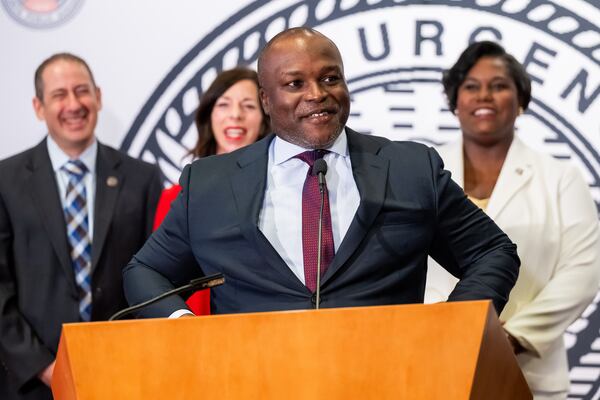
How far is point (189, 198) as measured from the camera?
2773mm

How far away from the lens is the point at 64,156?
166 inches

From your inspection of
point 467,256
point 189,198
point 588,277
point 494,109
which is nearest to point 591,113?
point 494,109

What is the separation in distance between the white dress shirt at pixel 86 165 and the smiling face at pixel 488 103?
140 centimetres

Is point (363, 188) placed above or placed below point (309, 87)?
below

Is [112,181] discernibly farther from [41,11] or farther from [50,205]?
[41,11]

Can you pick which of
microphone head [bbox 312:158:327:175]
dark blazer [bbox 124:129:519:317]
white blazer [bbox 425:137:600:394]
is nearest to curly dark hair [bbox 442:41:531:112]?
white blazer [bbox 425:137:600:394]

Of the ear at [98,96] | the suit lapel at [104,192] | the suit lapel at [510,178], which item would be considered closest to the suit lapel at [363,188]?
the suit lapel at [510,178]

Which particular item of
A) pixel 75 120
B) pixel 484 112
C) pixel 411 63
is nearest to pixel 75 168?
pixel 75 120

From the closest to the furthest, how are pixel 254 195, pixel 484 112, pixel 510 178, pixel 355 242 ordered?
pixel 355 242
pixel 254 195
pixel 510 178
pixel 484 112

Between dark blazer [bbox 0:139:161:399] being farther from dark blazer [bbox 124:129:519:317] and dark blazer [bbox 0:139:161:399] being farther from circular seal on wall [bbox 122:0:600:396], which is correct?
dark blazer [bbox 124:129:519:317]

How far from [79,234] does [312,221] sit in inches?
65.8

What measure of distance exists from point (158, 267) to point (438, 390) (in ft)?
3.46

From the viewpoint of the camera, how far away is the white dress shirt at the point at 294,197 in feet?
8.70

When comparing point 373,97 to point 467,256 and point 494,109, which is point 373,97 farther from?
point 467,256
